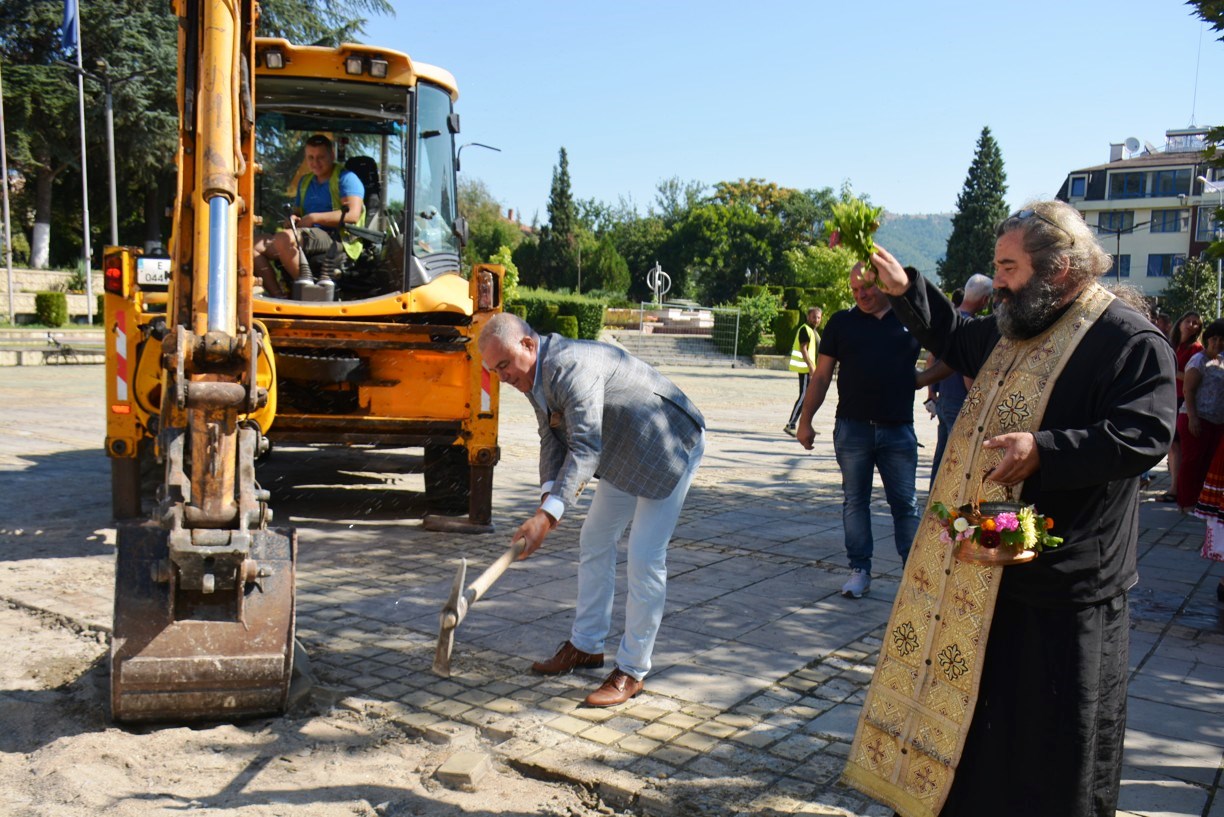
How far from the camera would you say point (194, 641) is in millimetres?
4195

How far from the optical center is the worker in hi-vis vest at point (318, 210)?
8.19m

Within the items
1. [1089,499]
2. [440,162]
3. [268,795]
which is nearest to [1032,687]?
[1089,499]

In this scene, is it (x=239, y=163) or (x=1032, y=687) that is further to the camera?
(x=239, y=163)

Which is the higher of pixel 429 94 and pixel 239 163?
pixel 429 94

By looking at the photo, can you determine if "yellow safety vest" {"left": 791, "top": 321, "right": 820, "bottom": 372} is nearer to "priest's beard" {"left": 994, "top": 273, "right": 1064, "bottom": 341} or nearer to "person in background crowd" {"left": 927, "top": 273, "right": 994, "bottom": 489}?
"person in background crowd" {"left": 927, "top": 273, "right": 994, "bottom": 489}

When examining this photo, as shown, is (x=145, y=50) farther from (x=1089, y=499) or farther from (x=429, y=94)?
(x=1089, y=499)

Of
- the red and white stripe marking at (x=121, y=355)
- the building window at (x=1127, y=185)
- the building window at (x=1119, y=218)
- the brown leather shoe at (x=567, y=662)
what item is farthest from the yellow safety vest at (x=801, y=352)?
the building window at (x=1127, y=185)

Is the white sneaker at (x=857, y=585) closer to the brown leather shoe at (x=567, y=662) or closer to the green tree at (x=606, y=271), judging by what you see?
the brown leather shoe at (x=567, y=662)

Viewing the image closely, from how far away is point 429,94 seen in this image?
8617mm

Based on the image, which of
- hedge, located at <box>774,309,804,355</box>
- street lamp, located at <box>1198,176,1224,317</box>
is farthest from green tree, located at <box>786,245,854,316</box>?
street lamp, located at <box>1198,176,1224,317</box>

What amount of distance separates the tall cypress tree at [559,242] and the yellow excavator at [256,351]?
61.5m

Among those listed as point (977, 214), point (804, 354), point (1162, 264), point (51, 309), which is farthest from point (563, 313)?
point (1162, 264)

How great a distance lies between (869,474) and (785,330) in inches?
1144

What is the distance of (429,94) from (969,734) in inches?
271
